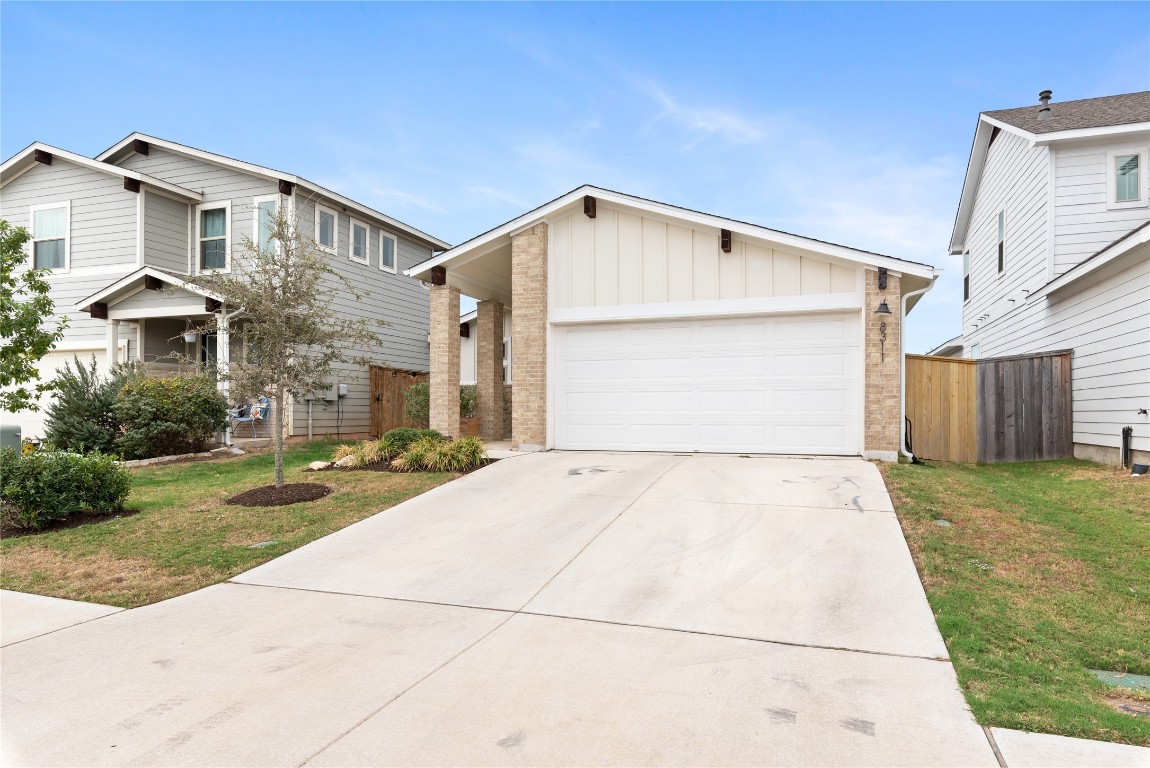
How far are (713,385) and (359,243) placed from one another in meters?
11.2

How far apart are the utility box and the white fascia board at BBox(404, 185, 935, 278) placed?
6245 millimetres

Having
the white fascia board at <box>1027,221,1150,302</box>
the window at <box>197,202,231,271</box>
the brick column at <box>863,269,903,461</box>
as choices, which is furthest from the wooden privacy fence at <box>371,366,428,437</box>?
the white fascia board at <box>1027,221,1150,302</box>

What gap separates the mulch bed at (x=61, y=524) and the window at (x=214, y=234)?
10060 mm

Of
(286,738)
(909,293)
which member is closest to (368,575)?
(286,738)

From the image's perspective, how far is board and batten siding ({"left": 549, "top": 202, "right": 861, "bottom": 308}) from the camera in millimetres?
10695

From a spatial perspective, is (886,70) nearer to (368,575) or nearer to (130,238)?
(368,575)

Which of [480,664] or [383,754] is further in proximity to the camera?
[480,664]

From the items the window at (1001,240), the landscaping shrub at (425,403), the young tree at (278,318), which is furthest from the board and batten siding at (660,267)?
the window at (1001,240)

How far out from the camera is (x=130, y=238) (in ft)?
53.9

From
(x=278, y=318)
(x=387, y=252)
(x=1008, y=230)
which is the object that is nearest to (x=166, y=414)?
(x=278, y=318)

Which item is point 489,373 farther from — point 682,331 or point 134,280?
point 134,280

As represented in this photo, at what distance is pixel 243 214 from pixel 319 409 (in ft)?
17.1

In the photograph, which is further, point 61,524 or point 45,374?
point 45,374

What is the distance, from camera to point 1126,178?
42.3ft
